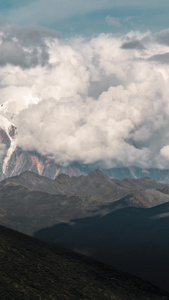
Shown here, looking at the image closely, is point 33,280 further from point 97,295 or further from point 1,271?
point 97,295

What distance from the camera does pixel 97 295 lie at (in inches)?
7185

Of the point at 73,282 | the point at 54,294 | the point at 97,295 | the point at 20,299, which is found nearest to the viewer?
the point at 20,299

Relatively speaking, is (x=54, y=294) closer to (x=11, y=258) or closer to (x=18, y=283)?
(x=18, y=283)

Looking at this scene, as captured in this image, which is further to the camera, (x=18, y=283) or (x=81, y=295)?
(x=81, y=295)

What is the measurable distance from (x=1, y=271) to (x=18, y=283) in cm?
1351

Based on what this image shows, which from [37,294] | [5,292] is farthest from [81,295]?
[5,292]

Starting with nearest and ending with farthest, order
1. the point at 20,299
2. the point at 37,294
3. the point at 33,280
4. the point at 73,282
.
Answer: the point at 20,299 → the point at 37,294 → the point at 33,280 → the point at 73,282

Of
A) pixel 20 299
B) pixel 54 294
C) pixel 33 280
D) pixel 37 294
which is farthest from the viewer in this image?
pixel 33 280

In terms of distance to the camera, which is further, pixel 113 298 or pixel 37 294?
pixel 113 298

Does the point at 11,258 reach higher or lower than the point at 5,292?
higher

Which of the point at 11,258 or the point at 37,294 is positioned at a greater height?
the point at 11,258

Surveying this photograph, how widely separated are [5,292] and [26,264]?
64.7 m

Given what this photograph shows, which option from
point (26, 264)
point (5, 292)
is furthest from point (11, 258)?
point (5, 292)

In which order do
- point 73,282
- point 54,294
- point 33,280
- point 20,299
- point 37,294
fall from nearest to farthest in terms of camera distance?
1. point 20,299
2. point 37,294
3. point 54,294
4. point 33,280
5. point 73,282
